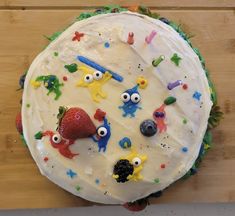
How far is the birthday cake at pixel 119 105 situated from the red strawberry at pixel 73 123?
57mm

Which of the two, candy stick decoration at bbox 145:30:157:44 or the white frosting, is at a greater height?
candy stick decoration at bbox 145:30:157:44

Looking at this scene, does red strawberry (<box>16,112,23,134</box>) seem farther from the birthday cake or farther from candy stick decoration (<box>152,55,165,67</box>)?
candy stick decoration (<box>152,55,165,67</box>)

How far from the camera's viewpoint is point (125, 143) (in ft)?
4.71

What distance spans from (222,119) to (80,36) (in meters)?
0.56

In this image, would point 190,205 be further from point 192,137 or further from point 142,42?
point 142,42

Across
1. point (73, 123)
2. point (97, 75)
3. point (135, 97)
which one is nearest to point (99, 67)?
point (97, 75)

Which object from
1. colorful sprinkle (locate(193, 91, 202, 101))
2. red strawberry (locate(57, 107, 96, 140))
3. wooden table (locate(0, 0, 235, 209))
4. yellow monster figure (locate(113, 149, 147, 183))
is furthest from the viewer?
wooden table (locate(0, 0, 235, 209))

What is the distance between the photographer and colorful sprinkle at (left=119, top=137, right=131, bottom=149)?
4.71 feet

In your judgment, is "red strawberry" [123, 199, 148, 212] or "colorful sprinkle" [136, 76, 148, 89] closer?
"colorful sprinkle" [136, 76, 148, 89]

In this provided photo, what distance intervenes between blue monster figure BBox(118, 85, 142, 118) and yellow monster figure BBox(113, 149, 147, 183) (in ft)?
0.34

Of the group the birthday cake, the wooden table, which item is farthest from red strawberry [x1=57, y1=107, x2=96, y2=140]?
the wooden table

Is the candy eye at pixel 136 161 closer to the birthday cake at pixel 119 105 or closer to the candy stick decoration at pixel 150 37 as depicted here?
the birthday cake at pixel 119 105

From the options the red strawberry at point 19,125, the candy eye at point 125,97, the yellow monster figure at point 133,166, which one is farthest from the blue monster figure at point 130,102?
the red strawberry at point 19,125

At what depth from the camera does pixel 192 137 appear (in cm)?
151
